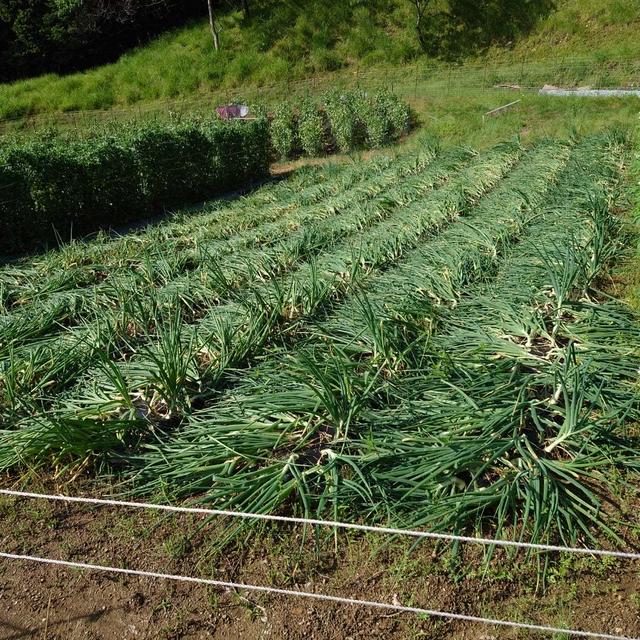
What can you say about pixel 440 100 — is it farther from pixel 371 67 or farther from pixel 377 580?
pixel 377 580

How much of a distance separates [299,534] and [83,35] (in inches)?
1171

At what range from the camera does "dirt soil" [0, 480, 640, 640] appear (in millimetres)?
2098

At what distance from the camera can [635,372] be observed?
10.0 feet

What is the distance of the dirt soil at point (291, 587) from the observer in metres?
2.10

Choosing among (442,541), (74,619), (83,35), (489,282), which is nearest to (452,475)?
(442,541)

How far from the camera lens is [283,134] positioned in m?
18.4

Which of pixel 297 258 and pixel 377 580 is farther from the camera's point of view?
pixel 297 258

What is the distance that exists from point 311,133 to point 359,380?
53.6ft

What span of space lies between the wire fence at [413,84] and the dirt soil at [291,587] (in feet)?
58.9

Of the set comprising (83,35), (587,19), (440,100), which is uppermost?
(83,35)

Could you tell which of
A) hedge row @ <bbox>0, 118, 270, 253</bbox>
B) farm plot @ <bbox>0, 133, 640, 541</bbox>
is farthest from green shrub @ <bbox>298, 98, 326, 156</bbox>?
farm plot @ <bbox>0, 133, 640, 541</bbox>

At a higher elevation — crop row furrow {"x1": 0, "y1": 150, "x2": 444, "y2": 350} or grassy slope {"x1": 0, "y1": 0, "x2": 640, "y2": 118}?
grassy slope {"x1": 0, "y1": 0, "x2": 640, "y2": 118}

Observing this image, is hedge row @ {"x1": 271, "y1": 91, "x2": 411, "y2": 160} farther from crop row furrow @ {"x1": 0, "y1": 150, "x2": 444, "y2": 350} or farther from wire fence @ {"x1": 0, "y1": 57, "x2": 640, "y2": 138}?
crop row furrow @ {"x1": 0, "y1": 150, "x2": 444, "y2": 350}

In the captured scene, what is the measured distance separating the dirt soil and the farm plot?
0.16 metres
